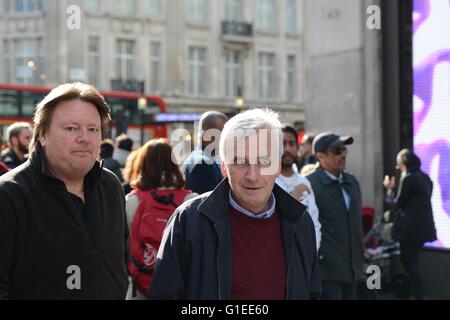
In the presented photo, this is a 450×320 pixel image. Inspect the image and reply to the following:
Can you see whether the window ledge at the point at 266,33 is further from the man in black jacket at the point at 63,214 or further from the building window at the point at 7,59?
the man in black jacket at the point at 63,214

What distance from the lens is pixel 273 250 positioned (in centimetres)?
317

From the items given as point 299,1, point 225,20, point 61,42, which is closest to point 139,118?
point 61,42

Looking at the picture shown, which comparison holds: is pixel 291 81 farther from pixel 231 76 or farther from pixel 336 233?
pixel 336 233

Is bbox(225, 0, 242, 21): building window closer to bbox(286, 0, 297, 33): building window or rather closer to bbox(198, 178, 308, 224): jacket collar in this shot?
bbox(286, 0, 297, 33): building window

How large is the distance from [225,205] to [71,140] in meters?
0.77

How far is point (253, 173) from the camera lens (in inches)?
123

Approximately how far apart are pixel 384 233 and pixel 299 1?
4198 centimetres

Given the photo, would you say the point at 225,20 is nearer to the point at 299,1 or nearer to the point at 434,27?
the point at 299,1

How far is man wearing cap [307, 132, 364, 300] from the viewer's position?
6.32 meters

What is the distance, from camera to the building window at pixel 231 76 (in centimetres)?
4684

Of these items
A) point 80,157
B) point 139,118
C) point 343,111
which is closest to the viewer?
point 80,157

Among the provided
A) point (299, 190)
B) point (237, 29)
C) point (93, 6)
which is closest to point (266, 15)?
point (237, 29)

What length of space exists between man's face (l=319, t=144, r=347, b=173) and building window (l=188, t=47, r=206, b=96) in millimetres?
38752

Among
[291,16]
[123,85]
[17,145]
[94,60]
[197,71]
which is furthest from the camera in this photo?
[291,16]
